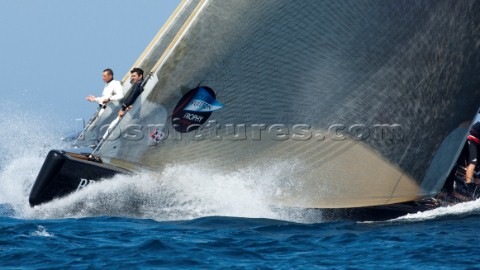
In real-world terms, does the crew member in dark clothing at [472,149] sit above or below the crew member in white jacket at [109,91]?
below

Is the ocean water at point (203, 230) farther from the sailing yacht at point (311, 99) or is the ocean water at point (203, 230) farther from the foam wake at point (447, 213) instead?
the sailing yacht at point (311, 99)

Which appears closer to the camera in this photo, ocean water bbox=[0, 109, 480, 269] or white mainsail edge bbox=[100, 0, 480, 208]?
ocean water bbox=[0, 109, 480, 269]

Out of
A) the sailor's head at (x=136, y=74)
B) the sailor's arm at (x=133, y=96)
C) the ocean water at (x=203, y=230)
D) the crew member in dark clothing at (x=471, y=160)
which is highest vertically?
the sailor's head at (x=136, y=74)

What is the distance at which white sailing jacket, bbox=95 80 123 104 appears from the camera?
1263 centimetres

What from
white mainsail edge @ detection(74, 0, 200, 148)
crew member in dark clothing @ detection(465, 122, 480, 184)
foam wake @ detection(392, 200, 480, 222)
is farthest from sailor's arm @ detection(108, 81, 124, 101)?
crew member in dark clothing @ detection(465, 122, 480, 184)

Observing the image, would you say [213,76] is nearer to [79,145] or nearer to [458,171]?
[79,145]

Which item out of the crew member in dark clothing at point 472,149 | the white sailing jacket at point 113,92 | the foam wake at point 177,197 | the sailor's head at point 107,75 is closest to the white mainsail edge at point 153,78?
the white sailing jacket at point 113,92

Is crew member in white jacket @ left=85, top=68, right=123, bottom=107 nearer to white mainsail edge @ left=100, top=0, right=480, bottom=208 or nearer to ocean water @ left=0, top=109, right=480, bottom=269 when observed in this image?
white mainsail edge @ left=100, top=0, right=480, bottom=208

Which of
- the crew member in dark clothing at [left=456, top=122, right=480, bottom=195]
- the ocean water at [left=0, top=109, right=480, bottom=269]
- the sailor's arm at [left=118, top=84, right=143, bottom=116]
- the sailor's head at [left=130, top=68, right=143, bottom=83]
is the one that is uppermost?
the sailor's head at [left=130, top=68, right=143, bottom=83]

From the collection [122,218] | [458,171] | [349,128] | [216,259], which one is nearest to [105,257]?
[216,259]

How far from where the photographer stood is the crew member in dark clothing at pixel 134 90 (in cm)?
1214

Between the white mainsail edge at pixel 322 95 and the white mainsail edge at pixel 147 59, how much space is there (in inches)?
25.4

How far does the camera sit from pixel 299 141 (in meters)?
12.4

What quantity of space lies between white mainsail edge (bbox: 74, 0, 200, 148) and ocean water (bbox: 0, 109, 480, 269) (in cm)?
44
